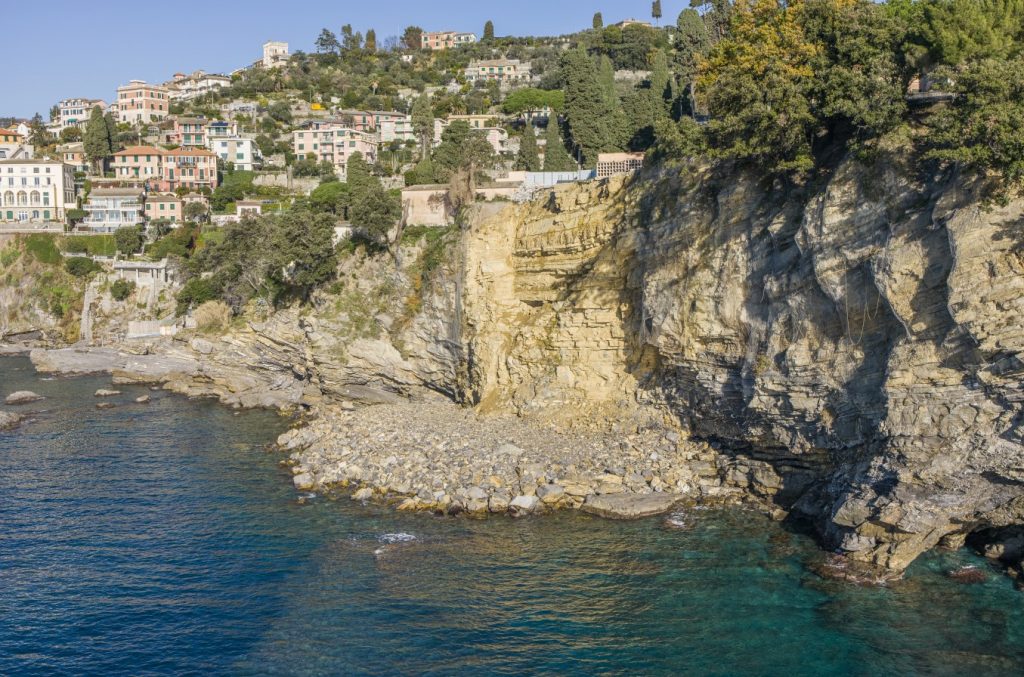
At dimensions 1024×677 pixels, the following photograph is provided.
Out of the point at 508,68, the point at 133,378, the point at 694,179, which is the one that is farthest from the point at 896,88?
the point at 508,68

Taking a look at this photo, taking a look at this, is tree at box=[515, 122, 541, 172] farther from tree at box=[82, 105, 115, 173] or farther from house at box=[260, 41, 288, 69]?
house at box=[260, 41, 288, 69]

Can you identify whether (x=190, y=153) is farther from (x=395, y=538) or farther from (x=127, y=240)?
(x=395, y=538)

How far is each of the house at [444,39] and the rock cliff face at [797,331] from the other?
120 metres

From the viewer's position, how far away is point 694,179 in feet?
108

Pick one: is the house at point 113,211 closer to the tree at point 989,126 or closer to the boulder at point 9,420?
the boulder at point 9,420

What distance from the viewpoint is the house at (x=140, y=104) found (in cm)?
11575

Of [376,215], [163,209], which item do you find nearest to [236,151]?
[163,209]

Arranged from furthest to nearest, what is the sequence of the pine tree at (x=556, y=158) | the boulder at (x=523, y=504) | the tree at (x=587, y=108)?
the tree at (x=587, y=108) < the pine tree at (x=556, y=158) < the boulder at (x=523, y=504)

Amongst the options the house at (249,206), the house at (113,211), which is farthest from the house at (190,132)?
the house at (249,206)

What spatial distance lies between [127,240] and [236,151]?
25.9 metres

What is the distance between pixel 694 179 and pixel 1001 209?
12.4 m

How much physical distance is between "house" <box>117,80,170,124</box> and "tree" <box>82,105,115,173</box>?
2498cm

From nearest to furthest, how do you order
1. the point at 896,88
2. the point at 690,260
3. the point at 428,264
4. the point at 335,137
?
1. the point at 896,88
2. the point at 690,260
3. the point at 428,264
4. the point at 335,137

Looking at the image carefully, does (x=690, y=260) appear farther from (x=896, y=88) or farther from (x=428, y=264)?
(x=428, y=264)
